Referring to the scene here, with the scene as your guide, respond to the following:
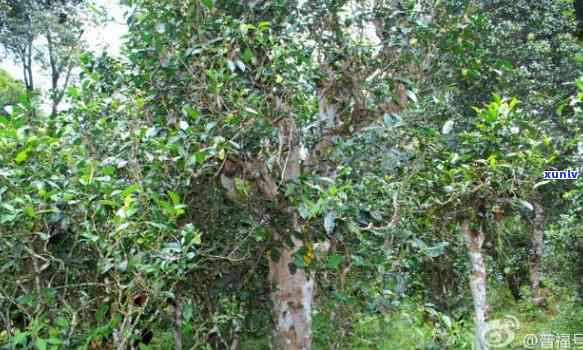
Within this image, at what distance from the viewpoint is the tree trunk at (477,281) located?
348 centimetres

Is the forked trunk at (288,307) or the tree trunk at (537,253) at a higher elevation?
the forked trunk at (288,307)

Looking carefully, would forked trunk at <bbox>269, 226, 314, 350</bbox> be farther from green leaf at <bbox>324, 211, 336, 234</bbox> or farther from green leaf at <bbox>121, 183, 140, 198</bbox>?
green leaf at <bbox>121, 183, 140, 198</bbox>

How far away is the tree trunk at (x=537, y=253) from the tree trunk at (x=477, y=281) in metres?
3.56

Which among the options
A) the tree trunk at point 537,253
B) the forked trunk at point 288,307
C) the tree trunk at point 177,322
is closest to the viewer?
the tree trunk at point 177,322

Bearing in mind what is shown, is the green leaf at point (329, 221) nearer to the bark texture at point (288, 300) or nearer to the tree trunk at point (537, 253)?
the bark texture at point (288, 300)

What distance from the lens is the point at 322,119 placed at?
9.70 ft

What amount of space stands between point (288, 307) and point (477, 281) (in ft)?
5.10

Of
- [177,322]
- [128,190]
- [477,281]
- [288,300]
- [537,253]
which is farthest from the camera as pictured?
[537,253]

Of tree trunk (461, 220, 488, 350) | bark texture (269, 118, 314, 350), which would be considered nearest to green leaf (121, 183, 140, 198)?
bark texture (269, 118, 314, 350)

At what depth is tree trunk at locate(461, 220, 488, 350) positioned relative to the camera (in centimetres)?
348

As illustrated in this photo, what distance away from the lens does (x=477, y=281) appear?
348 centimetres

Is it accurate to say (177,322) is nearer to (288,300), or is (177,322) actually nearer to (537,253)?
(288,300)

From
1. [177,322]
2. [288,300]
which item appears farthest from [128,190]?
[288,300]

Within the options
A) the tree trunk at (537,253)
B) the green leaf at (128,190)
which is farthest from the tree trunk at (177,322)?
the tree trunk at (537,253)
